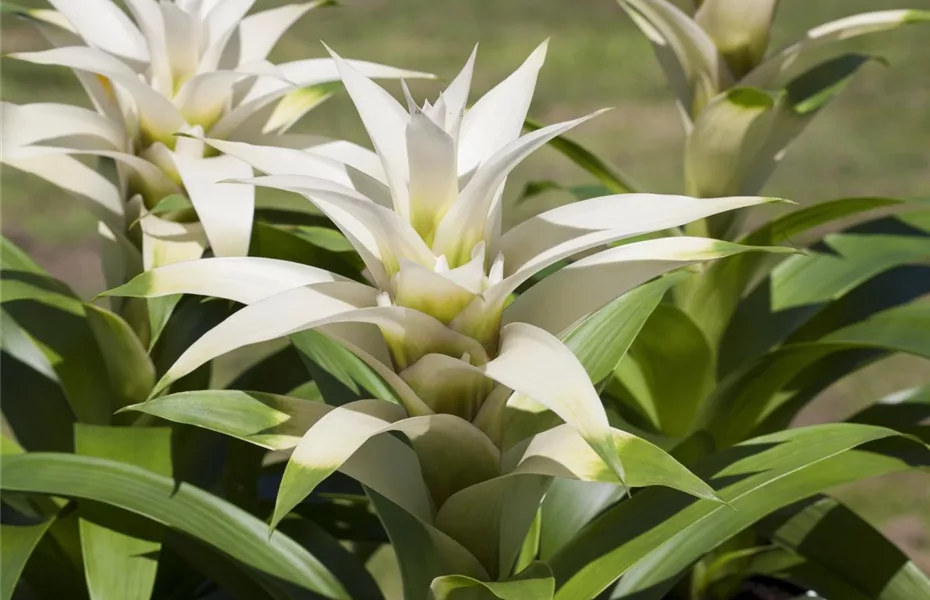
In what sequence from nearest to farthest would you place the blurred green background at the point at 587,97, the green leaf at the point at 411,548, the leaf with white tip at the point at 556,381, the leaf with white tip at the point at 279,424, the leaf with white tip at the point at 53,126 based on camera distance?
the leaf with white tip at the point at 556,381 → the leaf with white tip at the point at 279,424 → the green leaf at the point at 411,548 → the leaf with white tip at the point at 53,126 → the blurred green background at the point at 587,97

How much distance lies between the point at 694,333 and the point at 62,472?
67cm

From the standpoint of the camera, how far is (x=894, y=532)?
5.68 feet

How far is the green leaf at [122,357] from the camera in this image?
2.93ft

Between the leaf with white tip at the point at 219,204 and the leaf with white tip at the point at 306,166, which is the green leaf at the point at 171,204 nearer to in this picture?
the leaf with white tip at the point at 219,204

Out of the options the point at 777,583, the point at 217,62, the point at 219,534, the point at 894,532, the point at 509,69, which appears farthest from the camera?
the point at 509,69

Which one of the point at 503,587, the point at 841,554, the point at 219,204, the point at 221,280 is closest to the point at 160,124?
the point at 219,204

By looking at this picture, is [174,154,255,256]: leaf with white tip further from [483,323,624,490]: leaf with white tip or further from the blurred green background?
the blurred green background

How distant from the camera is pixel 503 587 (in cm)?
63

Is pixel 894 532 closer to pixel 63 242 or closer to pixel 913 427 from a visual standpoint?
pixel 913 427

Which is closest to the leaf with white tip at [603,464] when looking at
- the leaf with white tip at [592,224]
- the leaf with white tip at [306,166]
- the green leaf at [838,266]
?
the leaf with white tip at [592,224]

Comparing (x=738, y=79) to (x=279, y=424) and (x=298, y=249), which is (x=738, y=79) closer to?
(x=298, y=249)

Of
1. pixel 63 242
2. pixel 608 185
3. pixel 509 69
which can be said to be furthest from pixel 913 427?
pixel 509 69

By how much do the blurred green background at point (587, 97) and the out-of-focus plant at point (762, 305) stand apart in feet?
3.46

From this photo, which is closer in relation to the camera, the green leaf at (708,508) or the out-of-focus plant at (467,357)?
the out-of-focus plant at (467,357)
